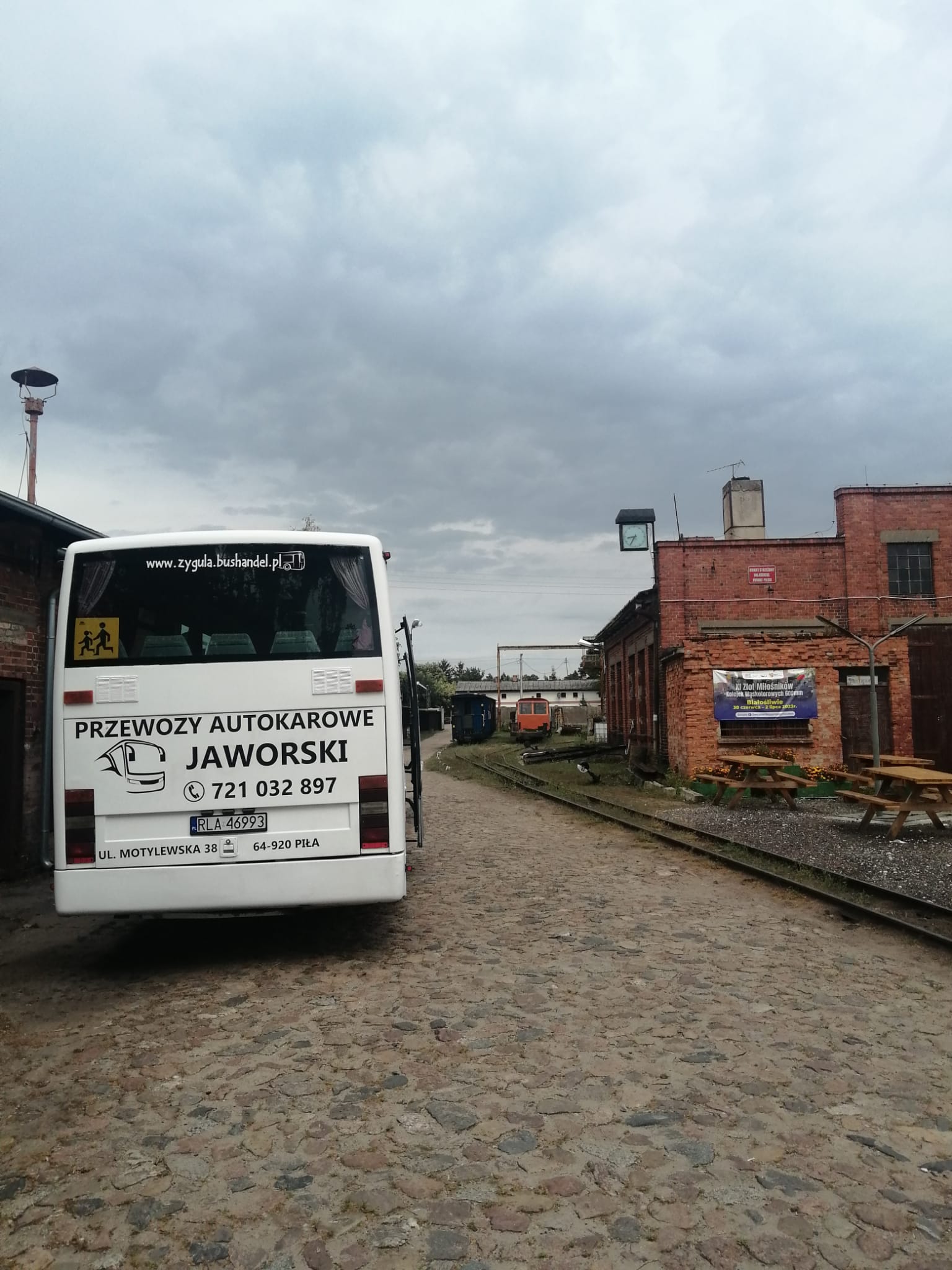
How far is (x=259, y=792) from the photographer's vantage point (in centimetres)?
631

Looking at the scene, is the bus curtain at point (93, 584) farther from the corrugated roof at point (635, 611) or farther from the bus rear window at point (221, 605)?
the corrugated roof at point (635, 611)

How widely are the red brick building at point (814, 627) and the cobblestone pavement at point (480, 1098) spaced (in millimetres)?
13046

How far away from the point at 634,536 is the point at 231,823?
859 inches

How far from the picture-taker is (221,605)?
6.51 metres

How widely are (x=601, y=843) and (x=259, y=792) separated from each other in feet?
24.4

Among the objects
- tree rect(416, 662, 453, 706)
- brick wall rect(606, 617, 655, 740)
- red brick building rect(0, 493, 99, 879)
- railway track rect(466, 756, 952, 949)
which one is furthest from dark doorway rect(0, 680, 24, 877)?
tree rect(416, 662, 453, 706)

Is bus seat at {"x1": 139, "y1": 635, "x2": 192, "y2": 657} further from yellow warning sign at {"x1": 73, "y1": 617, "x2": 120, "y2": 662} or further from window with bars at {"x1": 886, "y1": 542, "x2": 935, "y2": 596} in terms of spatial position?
window with bars at {"x1": 886, "y1": 542, "x2": 935, "y2": 596}

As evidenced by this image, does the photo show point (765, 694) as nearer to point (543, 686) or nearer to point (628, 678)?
point (628, 678)

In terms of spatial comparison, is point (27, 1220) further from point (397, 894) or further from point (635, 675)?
point (635, 675)

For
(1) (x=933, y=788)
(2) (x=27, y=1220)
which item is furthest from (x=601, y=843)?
(2) (x=27, y=1220)

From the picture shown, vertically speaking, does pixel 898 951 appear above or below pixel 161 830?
below

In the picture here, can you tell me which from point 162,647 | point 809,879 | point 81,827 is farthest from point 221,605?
point 809,879

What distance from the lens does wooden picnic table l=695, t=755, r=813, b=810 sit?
53.0 ft

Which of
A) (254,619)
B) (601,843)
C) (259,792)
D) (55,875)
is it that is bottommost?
(601,843)
